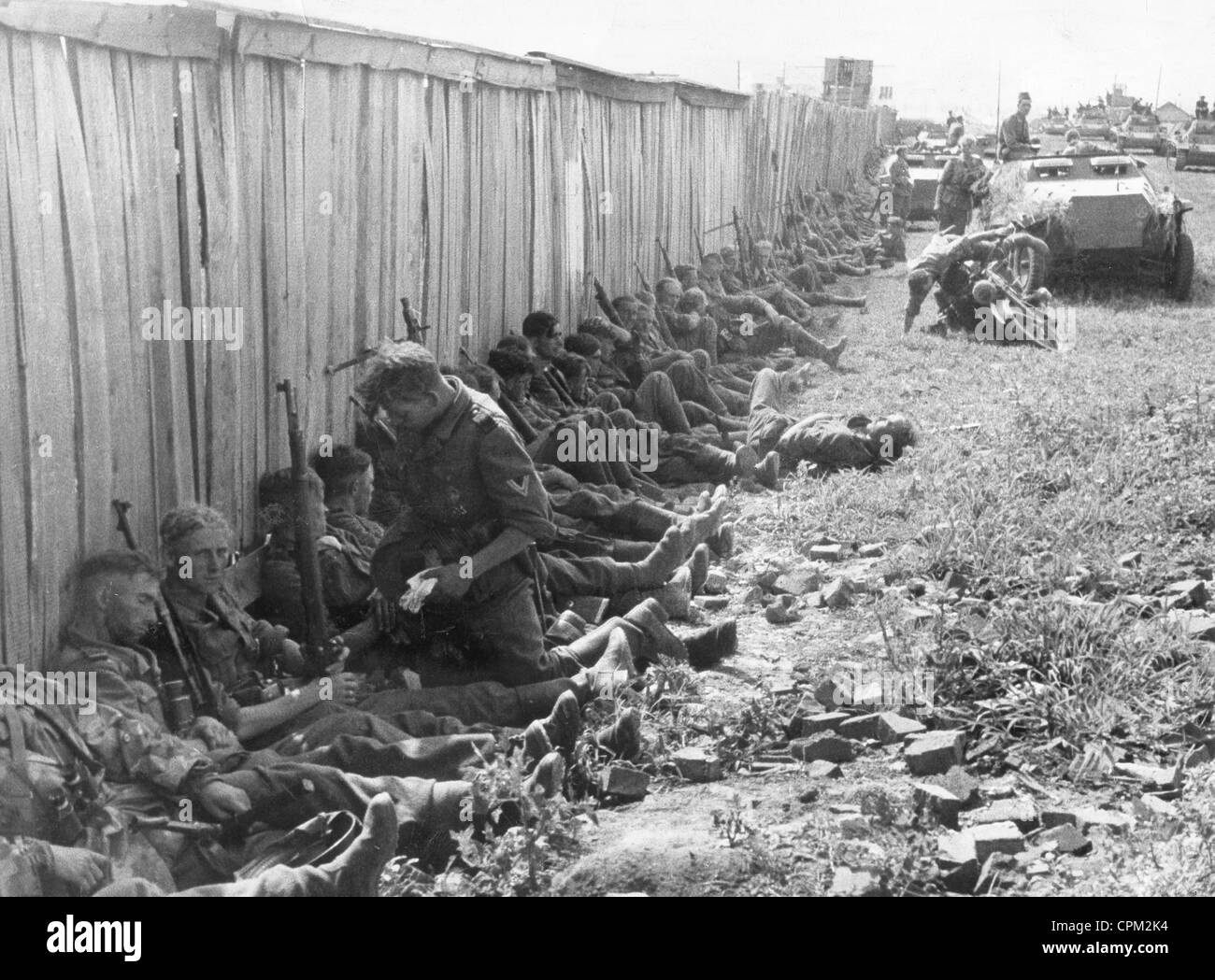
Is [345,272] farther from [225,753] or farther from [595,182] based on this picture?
[595,182]

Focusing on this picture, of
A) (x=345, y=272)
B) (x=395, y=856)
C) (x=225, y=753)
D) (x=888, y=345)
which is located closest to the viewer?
(x=395, y=856)

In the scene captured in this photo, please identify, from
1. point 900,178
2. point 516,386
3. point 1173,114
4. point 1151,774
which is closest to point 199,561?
point 1151,774

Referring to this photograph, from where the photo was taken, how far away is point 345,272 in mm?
6418

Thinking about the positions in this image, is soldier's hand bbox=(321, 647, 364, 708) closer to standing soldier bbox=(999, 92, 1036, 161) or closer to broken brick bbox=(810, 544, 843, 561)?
broken brick bbox=(810, 544, 843, 561)

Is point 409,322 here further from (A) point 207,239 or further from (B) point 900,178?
(B) point 900,178

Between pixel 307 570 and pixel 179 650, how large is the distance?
758 mm

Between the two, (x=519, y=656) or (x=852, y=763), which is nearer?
(x=852, y=763)

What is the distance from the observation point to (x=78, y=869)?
325cm

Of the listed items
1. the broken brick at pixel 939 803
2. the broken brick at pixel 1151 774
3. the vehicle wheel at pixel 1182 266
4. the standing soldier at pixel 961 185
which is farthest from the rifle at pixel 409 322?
the standing soldier at pixel 961 185

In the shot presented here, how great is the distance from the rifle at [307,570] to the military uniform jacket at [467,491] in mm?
277

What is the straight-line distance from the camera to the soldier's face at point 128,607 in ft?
14.0

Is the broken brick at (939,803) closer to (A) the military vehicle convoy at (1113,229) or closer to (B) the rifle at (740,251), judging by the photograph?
(B) the rifle at (740,251)
